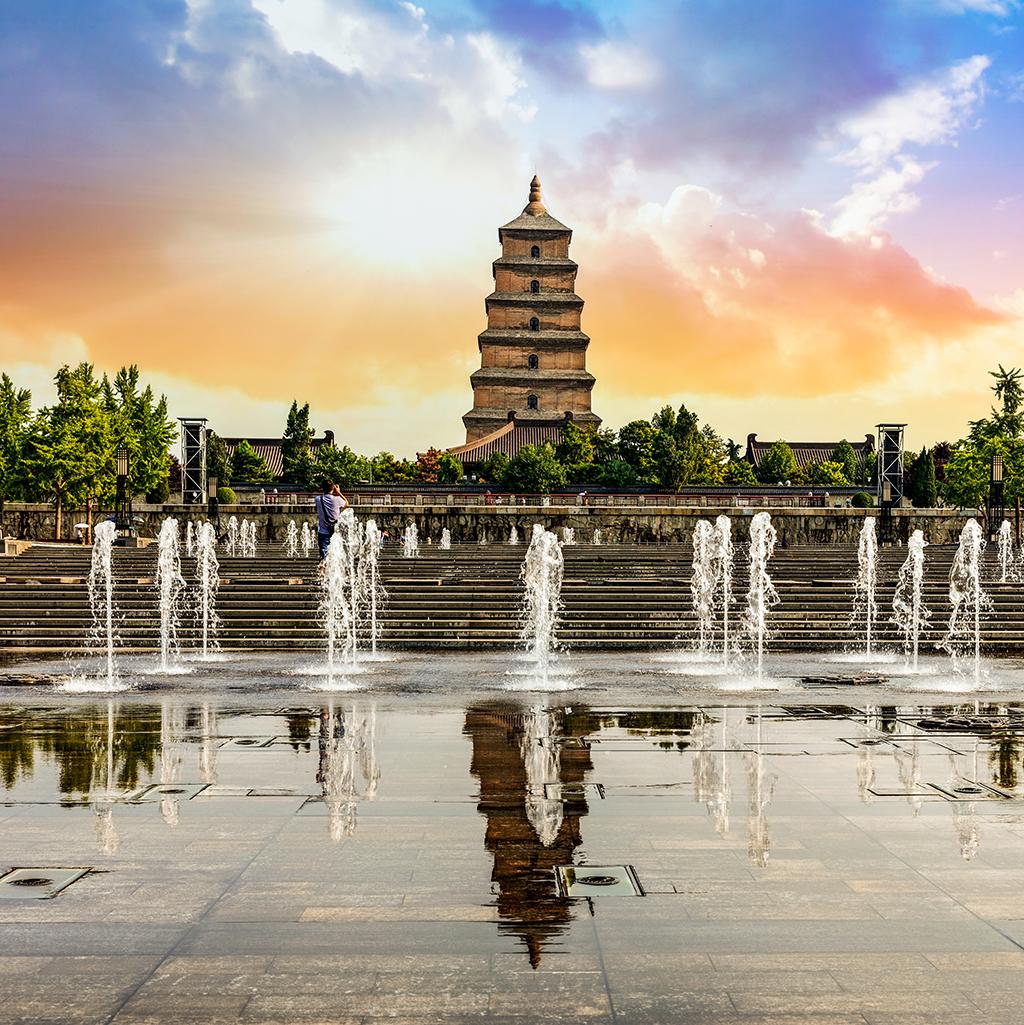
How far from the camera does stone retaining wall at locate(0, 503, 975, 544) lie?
158 feet

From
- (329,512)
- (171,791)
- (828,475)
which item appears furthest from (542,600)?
(828,475)

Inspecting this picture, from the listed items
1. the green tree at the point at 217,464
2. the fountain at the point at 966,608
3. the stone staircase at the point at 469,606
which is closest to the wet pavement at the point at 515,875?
the fountain at the point at 966,608

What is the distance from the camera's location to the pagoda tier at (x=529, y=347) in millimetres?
79062

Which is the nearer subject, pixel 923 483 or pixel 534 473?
pixel 534 473

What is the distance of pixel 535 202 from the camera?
276 feet

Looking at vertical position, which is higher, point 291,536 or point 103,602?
point 291,536

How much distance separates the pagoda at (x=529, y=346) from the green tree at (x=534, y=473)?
12.9m

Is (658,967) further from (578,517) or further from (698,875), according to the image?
(578,517)

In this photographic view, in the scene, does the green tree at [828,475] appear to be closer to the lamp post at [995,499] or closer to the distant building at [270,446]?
the lamp post at [995,499]

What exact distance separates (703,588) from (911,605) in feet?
12.3

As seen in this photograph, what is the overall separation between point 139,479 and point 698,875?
51.9 m

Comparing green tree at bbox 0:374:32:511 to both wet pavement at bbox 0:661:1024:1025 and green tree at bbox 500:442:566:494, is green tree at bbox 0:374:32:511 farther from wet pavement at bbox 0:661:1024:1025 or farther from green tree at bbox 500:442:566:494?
wet pavement at bbox 0:661:1024:1025

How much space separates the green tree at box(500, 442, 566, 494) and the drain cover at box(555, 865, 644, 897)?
193 feet

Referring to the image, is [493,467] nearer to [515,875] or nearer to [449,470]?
[449,470]
